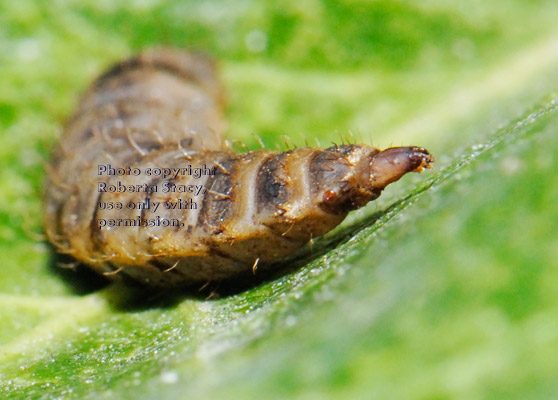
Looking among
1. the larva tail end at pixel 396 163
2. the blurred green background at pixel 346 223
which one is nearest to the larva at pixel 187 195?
the larva tail end at pixel 396 163

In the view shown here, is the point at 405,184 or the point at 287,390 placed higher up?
the point at 405,184

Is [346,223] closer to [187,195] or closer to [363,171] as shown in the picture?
[363,171]

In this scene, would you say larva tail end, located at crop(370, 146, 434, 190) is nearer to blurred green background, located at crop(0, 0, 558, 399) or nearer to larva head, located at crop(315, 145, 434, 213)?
larva head, located at crop(315, 145, 434, 213)

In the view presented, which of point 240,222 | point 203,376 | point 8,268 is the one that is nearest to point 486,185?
point 203,376

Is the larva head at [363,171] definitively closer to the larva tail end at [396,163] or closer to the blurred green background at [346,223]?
the larva tail end at [396,163]

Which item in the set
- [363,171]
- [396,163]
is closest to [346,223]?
[363,171]

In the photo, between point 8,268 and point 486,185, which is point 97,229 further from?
point 486,185

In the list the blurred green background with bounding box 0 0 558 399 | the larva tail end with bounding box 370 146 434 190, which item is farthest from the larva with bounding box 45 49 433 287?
the blurred green background with bounding box 0 0 558 399
